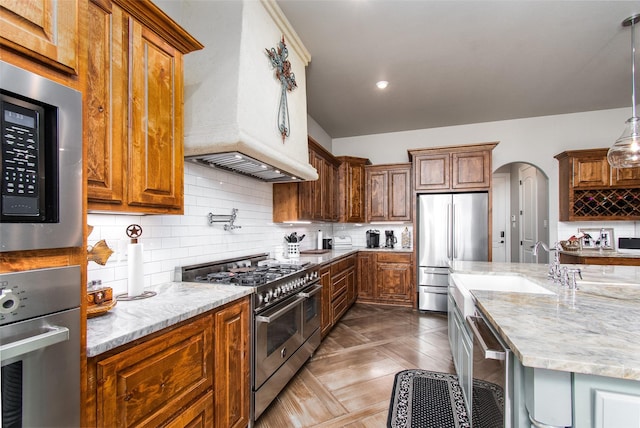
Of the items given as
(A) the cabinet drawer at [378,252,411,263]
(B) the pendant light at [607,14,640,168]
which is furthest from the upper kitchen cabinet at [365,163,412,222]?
(B) the pendant light at [607,14,640,168]

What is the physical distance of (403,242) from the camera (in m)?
5.19

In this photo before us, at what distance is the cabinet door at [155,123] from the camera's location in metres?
1.44

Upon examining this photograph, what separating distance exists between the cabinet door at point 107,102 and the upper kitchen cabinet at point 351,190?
11.9 feet

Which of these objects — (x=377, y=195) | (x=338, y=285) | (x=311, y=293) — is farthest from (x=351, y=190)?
(x=311, y=293)

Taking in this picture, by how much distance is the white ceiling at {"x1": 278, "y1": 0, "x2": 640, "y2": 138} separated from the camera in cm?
236

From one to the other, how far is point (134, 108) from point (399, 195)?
4.19 meters

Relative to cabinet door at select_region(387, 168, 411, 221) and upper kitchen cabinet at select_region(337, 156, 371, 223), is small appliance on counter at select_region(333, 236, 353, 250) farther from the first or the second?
Answer: cabinet door at select_region(387, 168, 411, 221)

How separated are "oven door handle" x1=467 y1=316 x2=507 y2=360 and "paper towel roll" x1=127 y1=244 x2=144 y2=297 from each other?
171 centimetres

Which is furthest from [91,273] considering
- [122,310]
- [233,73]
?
[233,73]

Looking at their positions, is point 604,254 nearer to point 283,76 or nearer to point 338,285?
point 338,285

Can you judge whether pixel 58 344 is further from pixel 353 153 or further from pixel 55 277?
pixel 353 153

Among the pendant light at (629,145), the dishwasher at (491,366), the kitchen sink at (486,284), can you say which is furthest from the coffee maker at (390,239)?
the dishwasher at (491,366)

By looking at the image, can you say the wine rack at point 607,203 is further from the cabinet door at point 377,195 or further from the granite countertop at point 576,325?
the granite countertop at point 576,325

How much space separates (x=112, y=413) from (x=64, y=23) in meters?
1.27
